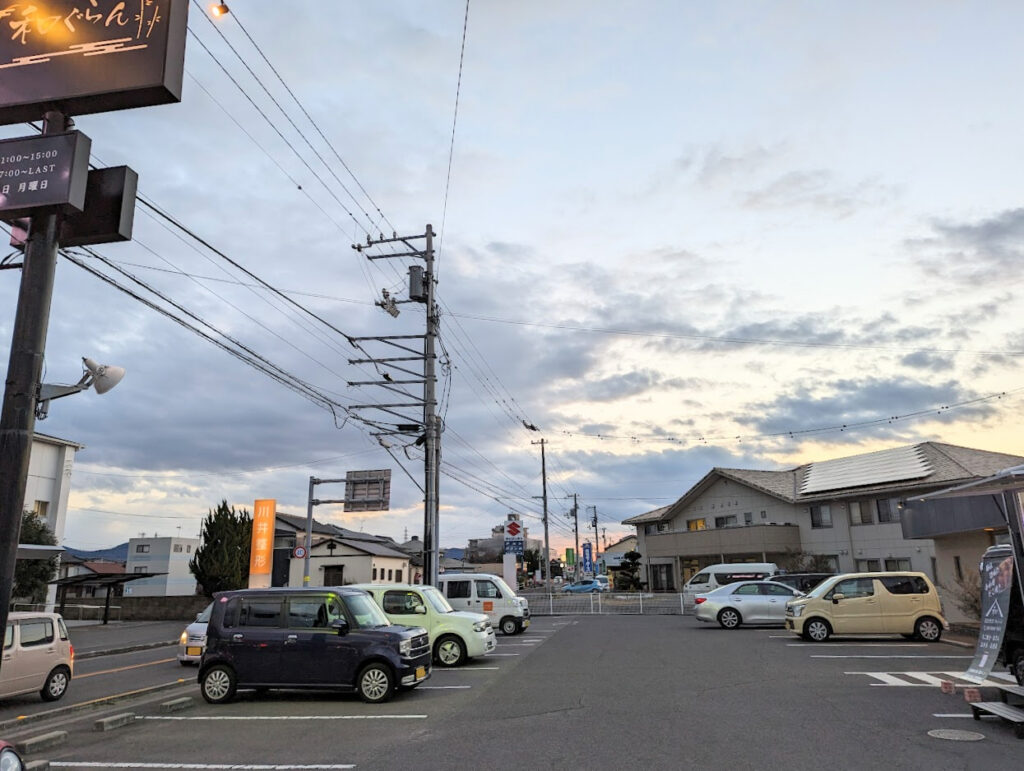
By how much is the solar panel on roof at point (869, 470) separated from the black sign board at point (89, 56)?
34840 mm

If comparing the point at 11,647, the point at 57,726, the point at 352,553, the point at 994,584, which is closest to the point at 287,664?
the point at 57,726

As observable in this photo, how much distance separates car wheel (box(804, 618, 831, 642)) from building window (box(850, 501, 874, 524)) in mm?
20117

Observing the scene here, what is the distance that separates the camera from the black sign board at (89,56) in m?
6.96

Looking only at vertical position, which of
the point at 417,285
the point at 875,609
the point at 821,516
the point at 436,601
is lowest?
the point at 875,609

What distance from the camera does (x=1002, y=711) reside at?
26.5 feet

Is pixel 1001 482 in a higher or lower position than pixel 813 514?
lower

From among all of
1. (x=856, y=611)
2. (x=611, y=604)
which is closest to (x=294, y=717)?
(x=856, y=611)

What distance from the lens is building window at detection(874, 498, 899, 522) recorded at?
3391 cm

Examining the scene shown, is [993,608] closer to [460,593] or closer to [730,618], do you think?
[730,618]

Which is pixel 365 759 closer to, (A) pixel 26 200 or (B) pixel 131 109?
(A) pixel 26 200

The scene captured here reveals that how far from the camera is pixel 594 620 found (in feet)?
95.5

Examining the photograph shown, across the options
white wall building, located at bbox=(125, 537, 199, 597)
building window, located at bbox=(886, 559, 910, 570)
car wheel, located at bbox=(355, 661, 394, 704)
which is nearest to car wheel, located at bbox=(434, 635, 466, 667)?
car wheel, located at bbox=(355, 661, 394, 704)

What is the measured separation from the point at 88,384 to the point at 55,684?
28.3ft

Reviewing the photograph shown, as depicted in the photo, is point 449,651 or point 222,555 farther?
point 222,555
